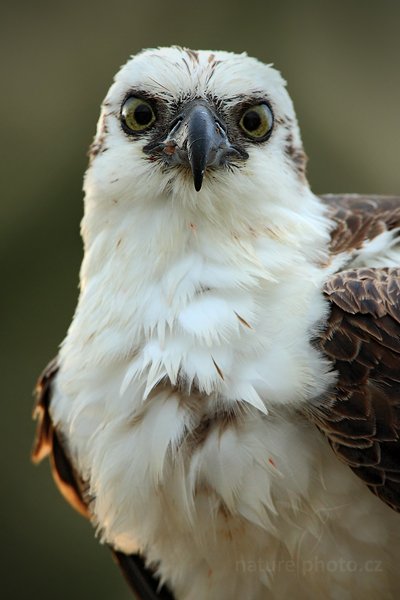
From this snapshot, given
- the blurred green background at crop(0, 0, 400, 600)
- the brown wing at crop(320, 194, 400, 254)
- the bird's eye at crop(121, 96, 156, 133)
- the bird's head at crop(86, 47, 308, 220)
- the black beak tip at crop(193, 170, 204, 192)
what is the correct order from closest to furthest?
the black beak tip at crop(193, 170, 204, 192) < the bird's head at crop(86, 47, 308, 220) < the bird's eye at crop(121, 96, 156, 133) < the brown wing at crop(320, 194, 400, 254) < the blurred green background at crop(0, 0, 400, 600)

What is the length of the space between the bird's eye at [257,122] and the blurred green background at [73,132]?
4155 mm

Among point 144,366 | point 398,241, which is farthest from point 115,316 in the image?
point 398,241

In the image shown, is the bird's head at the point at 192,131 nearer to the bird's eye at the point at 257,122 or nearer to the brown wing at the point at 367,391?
the bird's eye at the point at 257,122

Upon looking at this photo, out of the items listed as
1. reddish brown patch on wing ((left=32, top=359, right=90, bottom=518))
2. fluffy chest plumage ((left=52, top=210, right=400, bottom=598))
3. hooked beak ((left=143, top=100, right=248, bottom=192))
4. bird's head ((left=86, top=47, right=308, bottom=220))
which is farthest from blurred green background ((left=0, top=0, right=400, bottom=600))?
hooked beak ((left=143, top=100, right=248, bottom=192))

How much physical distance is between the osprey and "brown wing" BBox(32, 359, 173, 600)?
264 mm

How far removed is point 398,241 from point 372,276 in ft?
1.09

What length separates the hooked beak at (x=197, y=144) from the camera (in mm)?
3111

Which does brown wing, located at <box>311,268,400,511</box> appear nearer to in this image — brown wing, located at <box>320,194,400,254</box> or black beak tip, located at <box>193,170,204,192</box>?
brown wing, located at <box>320,194,400,254</box>

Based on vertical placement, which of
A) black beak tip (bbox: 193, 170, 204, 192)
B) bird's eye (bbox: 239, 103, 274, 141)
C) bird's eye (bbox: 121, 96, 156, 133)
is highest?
bird's eye (bbox: 121, 96, 156, 133)

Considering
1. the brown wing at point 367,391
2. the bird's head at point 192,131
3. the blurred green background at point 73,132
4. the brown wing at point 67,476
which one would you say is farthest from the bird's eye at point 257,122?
the blurred green background at point 73,132

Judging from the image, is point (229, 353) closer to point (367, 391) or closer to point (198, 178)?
point (367, 391)

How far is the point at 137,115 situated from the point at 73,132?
4.46m

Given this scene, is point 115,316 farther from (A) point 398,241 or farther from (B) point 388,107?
(B) point 388,107

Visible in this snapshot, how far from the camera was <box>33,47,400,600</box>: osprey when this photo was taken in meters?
3.03
